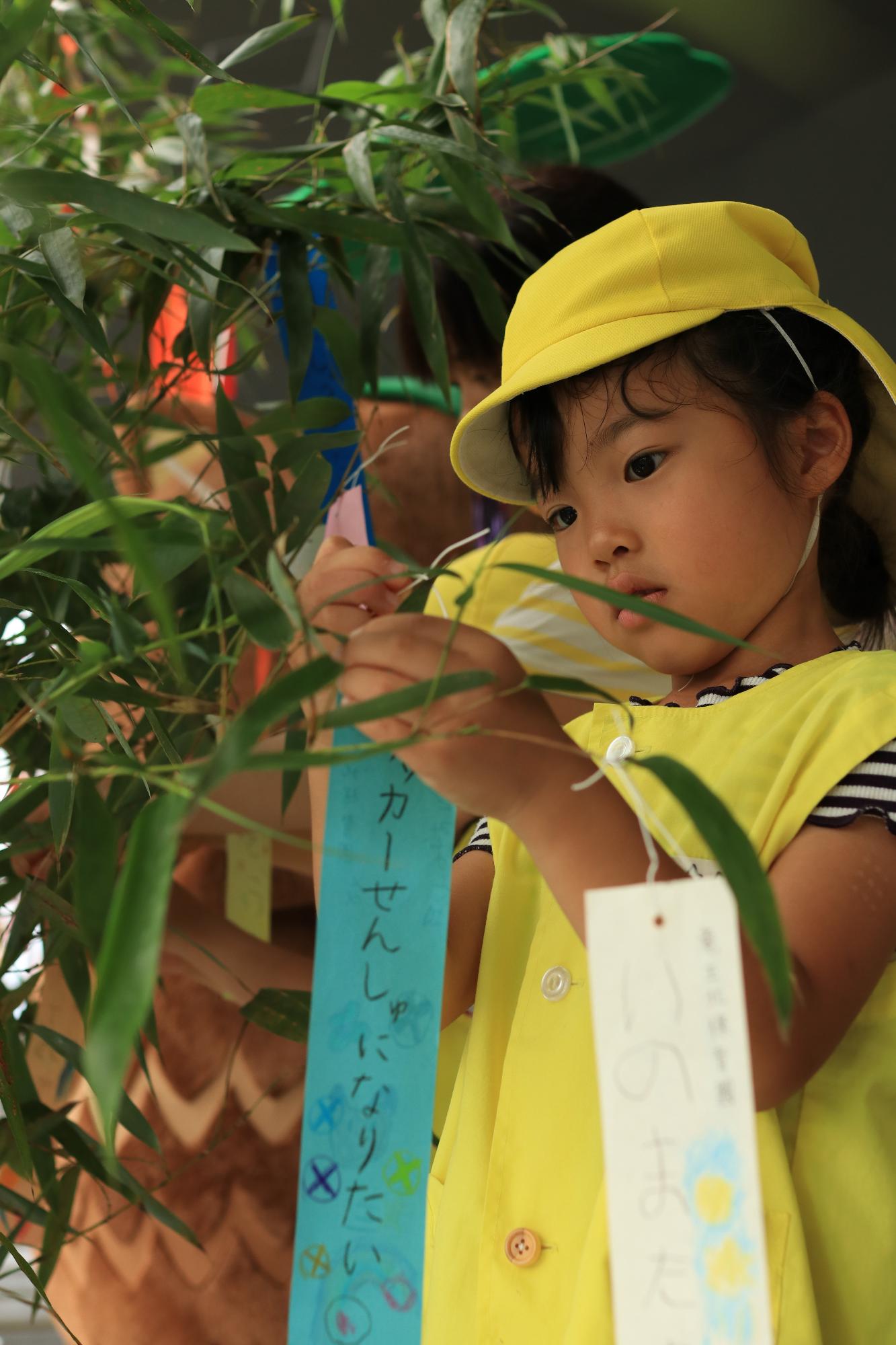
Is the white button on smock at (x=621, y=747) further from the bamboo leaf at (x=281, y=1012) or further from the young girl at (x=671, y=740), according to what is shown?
the bamboo leaf at (x=281, y=1012)

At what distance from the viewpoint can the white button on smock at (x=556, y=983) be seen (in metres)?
0.58

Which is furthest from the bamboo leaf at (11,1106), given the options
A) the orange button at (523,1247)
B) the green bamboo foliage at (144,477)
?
the orange button at (523,1247)

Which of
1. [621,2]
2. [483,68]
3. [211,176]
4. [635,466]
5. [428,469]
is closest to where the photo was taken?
[635,466]

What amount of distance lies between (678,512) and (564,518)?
0.28 ft

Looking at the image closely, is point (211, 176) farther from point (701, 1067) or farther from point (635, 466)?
point (701, 1067)

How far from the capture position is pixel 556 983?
59cm

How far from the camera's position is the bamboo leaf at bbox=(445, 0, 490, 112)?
83cm

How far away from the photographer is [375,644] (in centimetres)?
45

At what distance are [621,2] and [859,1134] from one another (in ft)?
5.35

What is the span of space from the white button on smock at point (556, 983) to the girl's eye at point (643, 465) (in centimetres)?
23

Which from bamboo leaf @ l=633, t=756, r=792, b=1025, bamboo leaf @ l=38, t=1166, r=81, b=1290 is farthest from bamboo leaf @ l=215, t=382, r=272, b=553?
bamboo leaf @ l=38, t=1166, r=81, b=1290

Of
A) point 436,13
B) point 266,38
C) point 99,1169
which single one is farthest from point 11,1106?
point 436,13

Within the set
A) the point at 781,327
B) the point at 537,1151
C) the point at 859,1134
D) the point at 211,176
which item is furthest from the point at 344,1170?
the point at 211,176

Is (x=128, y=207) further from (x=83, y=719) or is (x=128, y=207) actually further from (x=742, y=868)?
(x=742, y=868)
